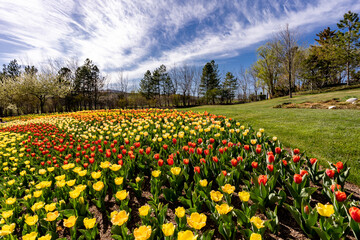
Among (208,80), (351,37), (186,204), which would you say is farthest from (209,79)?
(186,204)

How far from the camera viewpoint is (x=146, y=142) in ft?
14.8

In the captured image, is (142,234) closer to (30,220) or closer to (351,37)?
(30,220)

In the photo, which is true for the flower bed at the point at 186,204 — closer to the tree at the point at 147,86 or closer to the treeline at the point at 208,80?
the treeline at the point at 208,80

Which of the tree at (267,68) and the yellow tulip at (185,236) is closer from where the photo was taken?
the yellow tulip at (185,236)

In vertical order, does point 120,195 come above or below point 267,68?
below

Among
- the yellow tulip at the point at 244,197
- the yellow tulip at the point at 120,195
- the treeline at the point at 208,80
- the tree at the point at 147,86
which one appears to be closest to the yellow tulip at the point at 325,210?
the yellow tulip at the point at 244,197

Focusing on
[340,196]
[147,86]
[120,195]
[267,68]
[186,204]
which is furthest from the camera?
[147,86]

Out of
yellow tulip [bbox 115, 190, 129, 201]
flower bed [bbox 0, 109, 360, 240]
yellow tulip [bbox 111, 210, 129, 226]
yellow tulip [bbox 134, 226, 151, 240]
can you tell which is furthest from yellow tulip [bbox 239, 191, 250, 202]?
yellow tulip [bbox 115, 190, 129, 201]

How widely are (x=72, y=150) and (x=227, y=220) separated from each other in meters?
4.06

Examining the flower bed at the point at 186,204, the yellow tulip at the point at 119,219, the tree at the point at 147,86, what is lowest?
the flower bed at the point at 186,204

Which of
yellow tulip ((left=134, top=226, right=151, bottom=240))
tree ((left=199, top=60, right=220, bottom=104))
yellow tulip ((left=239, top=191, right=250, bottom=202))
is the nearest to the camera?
yellow tulip ((left=134, top=226, right=151, bottom=240))

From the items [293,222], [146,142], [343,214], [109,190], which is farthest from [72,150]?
[343,214]

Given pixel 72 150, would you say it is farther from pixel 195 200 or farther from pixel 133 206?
pixel 195 200

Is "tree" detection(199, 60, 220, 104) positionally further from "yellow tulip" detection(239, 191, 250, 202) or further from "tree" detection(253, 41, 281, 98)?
"yellow tulip" detection(239, 191, 250, 202)
